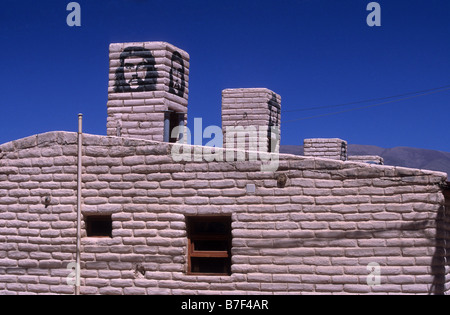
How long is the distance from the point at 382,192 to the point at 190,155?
3.46 metres

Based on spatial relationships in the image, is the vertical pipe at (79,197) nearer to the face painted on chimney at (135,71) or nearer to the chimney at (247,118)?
the face painted on chimney at (135,71)

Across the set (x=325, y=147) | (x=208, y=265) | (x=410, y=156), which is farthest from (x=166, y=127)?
(x=410, y=156)

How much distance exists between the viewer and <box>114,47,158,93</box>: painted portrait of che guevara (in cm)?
1323

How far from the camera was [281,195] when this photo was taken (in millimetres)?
10977

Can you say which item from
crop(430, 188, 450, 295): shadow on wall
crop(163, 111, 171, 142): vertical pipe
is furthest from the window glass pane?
crop(430, 188, 450, 295): shadow on wall

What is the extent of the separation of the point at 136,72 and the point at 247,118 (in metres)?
3.65

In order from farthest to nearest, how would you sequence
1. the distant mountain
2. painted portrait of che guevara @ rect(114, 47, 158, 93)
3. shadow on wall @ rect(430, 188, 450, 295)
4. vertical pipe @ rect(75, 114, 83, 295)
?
the distant mountain
painted portrait of che guevara @ rect(114, 47, 158, 93)
vertical pipe @ rect(75, 114, 83, 295)
shadow on wall @ rect(430, 188, 450, 295)

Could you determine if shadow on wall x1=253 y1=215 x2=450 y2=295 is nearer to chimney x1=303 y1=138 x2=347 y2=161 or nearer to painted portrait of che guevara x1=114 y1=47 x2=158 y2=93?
painted portrait of che guevara x1=114 y1=47 x2=158 y2=93

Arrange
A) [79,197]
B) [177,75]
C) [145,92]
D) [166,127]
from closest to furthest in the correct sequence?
[79,197] → [166,127] → [145,92] → [177,75]

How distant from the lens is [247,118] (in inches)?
626

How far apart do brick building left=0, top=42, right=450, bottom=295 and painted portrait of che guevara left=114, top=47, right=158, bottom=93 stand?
18 cm

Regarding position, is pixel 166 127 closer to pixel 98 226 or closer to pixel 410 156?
pixel 98 226

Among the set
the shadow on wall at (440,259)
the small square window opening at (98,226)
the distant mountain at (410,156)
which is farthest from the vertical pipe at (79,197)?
the distant mountain at (410,156)

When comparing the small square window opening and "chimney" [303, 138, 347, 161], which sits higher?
"chimney" [303, 138, 347, 161]
